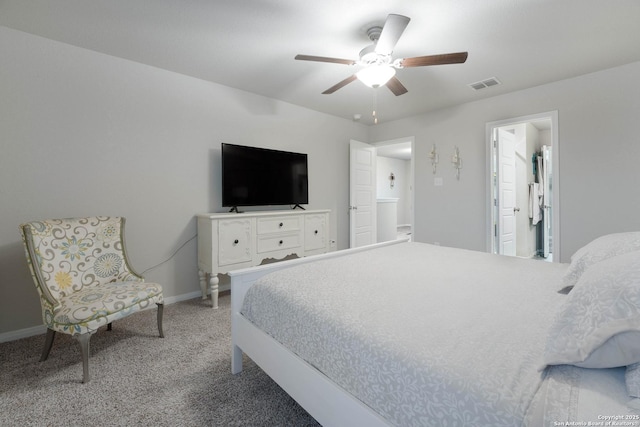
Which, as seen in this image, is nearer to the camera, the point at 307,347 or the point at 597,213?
the point at 307,347

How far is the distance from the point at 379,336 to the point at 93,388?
174 cm

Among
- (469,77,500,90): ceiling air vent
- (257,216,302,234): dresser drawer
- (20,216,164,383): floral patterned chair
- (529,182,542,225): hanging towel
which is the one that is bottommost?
(20,216,164,383): floral patterned chair

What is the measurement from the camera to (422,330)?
964 mm

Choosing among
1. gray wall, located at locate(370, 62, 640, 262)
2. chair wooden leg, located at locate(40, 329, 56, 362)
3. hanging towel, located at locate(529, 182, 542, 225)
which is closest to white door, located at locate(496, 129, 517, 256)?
gray wall, located at locate(370, 62, 640, 262)

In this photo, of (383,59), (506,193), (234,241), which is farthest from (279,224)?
(506,193)

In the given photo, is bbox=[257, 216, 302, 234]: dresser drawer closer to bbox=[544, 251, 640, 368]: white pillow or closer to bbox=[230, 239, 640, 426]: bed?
bbox=[230, 239, 640, 426]: bed

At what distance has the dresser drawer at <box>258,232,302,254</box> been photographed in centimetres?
317

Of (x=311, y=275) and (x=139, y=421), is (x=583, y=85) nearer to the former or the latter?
(x=311, y=275)

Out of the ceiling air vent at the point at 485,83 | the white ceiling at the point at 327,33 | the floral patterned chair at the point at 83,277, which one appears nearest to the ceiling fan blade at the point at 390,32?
the white ceiling at the point at 327,33

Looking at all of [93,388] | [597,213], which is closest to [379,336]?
[93,388]

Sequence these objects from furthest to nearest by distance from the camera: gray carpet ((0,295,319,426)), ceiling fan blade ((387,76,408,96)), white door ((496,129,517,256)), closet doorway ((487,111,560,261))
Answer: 1. white door ((496,129,517,256))
2. closet doorway ((487,111,560,261))
3. ceiling fan blade ((387,76,408,96))
4. gray carpet ((0,295,319,426))

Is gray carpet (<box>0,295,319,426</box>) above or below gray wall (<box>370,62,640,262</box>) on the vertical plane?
below

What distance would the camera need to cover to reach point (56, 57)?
2385 millimetres

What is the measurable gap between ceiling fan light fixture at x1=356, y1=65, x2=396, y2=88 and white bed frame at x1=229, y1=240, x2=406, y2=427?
1634 millimetres
